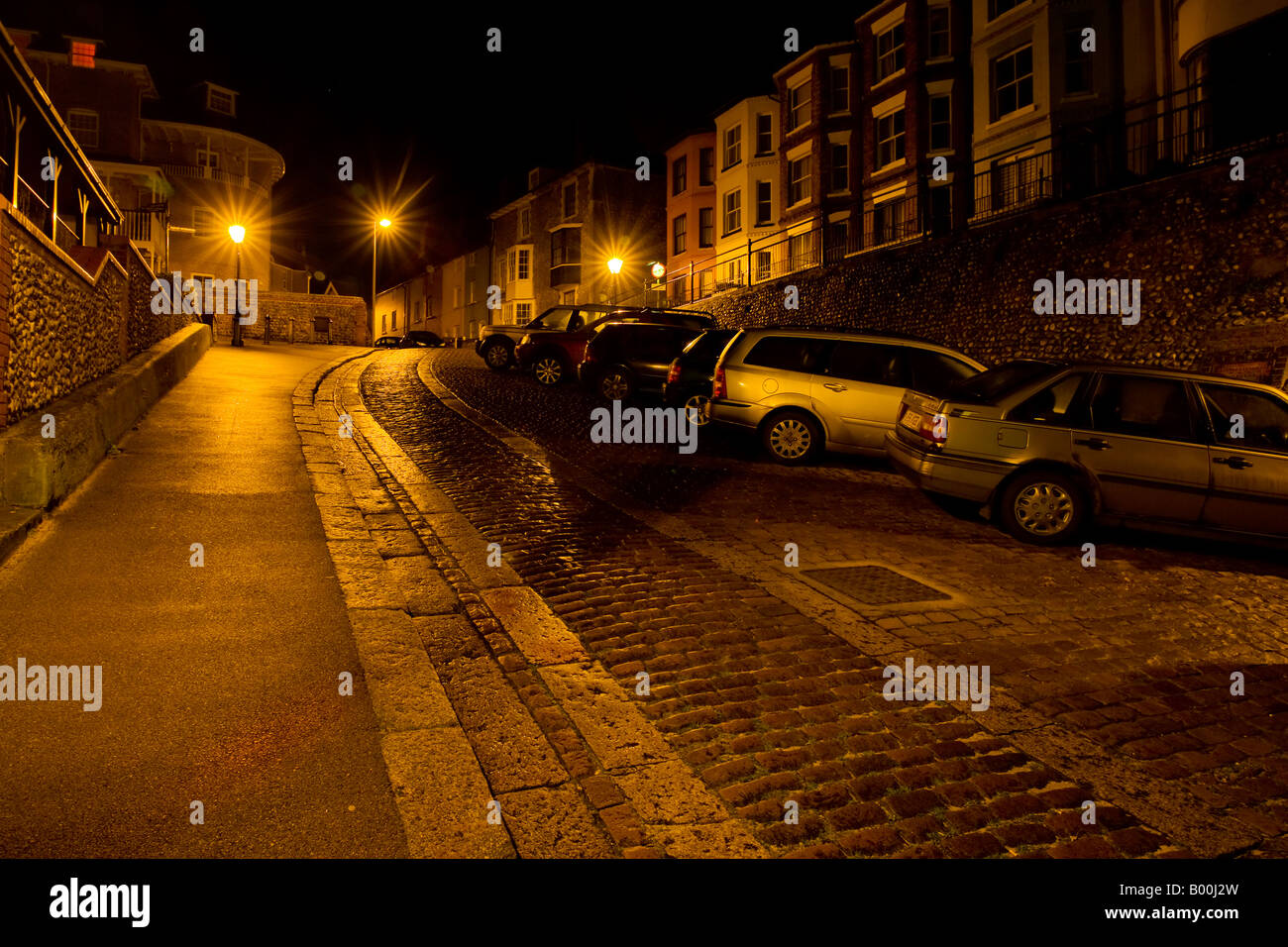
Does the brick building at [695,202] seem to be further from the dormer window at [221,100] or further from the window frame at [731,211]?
the dormer window at [221,100]

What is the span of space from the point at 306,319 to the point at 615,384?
2590 cm

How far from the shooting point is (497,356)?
75.4 ft

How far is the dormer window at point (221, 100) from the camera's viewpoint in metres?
45.0

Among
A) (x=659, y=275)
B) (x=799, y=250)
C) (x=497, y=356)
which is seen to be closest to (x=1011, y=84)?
(x=799, y=250)

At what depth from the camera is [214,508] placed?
26.9ft

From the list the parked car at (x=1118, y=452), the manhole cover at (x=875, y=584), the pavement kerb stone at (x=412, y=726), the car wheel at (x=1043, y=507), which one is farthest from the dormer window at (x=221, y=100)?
the manhole cover at (x=875, y=584)

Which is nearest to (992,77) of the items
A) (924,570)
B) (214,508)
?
(924,570)

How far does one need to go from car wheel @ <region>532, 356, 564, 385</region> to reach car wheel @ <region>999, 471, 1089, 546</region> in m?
13.0

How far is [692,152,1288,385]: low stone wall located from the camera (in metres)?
13.0

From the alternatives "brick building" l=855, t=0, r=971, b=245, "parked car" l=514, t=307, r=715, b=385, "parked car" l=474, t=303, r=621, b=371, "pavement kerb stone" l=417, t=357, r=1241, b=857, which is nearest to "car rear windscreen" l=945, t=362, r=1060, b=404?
"pavement kerb stone" l=417, t=357, r=1241, b=857

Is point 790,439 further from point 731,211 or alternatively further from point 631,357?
point 731,211

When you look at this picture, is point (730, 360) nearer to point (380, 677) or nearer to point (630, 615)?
point (630, 615)

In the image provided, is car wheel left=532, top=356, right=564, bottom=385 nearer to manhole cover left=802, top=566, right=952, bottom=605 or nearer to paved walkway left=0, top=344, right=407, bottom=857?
paved walkway left=0, top=344, right=407, bottom=857
